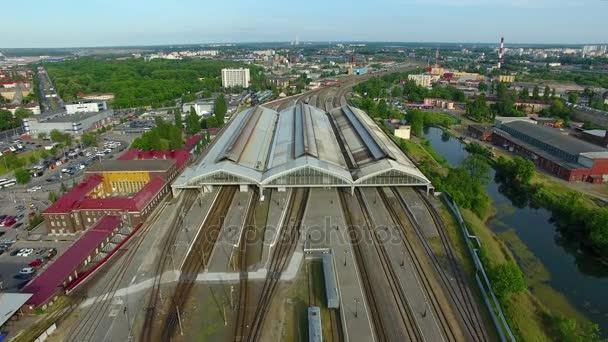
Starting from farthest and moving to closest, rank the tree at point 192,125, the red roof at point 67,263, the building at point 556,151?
the tree at point 192,125, the building at point 556,151, the red roof at point 67,263

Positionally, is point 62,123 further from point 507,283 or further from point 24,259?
Result: point 507,283

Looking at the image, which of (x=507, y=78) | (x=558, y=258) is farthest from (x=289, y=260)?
(x=507, y=78)

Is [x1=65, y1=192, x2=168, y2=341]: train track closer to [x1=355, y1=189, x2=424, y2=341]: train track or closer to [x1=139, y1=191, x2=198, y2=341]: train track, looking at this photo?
[x1=139, y1=191, x2=198, y2=341]: train track

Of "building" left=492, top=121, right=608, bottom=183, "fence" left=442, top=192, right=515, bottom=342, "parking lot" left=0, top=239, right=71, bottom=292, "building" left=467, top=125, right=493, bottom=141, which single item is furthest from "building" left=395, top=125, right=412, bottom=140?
"parking lot" left=0, top=239, right=71, bottom=292

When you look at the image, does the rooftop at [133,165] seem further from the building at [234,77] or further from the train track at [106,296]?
the building at [234,77]

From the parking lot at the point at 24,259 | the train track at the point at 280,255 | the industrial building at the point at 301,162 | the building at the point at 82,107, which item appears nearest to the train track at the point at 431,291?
the industrial building at the point at 301,162

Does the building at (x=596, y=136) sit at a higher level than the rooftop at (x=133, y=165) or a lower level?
lower
